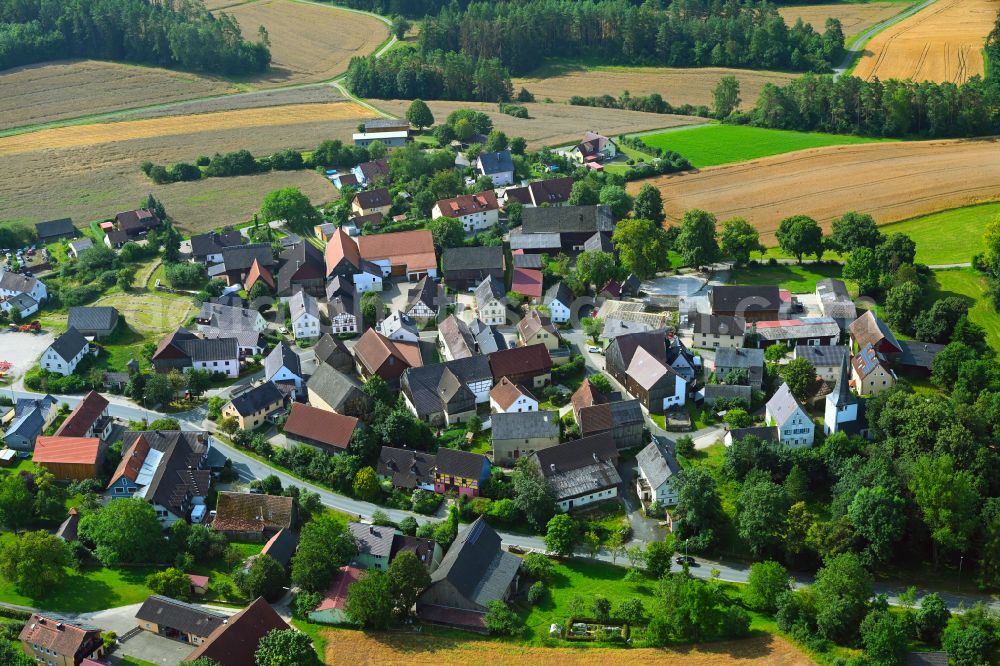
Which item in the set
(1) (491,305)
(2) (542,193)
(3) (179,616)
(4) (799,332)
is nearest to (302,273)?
(1) (491,305)

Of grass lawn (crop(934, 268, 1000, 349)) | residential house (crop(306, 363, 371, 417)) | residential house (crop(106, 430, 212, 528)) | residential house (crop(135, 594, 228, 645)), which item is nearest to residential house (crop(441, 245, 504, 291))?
residential house (crop(306, 363, 371, 417))

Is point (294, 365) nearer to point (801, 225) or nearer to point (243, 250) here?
point (243, 250)

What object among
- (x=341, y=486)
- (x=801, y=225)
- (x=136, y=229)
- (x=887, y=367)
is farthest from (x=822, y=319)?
(x=136, y=229)

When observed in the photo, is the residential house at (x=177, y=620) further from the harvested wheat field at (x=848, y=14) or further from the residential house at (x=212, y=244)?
the harvested wheat field at (x=848, y=14)

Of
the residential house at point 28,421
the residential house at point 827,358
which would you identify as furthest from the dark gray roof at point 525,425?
the residential house at point 28,421

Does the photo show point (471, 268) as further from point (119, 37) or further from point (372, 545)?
point (119, 37)
